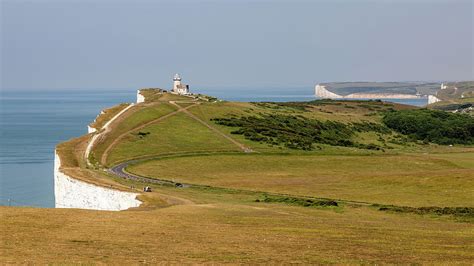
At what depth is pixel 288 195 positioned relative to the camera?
73.8 m

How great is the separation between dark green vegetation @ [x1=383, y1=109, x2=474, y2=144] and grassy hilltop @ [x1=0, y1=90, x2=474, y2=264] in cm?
57

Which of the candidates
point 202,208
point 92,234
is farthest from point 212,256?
point 202,208

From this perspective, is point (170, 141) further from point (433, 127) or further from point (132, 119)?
point (433, 127)

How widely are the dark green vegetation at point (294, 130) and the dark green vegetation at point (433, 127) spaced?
14479 millimetres

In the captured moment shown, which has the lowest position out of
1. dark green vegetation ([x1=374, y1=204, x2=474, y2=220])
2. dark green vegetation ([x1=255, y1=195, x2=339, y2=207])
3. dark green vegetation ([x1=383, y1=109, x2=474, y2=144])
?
dark green vegetation ([x1=383, y1=109, x2=474, y2=144])

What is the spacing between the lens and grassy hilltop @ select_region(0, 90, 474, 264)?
114ft

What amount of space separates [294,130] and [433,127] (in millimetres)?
54972

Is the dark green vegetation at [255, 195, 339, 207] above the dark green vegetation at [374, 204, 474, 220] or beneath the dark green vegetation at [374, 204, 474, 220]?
beneath

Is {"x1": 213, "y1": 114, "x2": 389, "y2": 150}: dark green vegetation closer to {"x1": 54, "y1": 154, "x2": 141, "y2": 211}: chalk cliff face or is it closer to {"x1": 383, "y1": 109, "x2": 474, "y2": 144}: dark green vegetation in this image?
{"x1": 383, "y1": 109, "x2": 474, "y2": 144}: dark green vegetation

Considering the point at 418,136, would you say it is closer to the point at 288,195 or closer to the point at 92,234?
the point at 288,195

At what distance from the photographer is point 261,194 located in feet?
244

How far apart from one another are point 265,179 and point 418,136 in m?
96.0

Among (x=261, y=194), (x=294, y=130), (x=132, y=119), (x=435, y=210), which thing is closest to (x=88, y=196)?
(x=261, y=194)

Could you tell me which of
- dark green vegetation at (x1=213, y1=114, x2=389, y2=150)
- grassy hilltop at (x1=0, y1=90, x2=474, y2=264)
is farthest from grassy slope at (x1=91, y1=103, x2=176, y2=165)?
dark green vegetation at (x1=213, y1=114, x2=389, y2=150)
